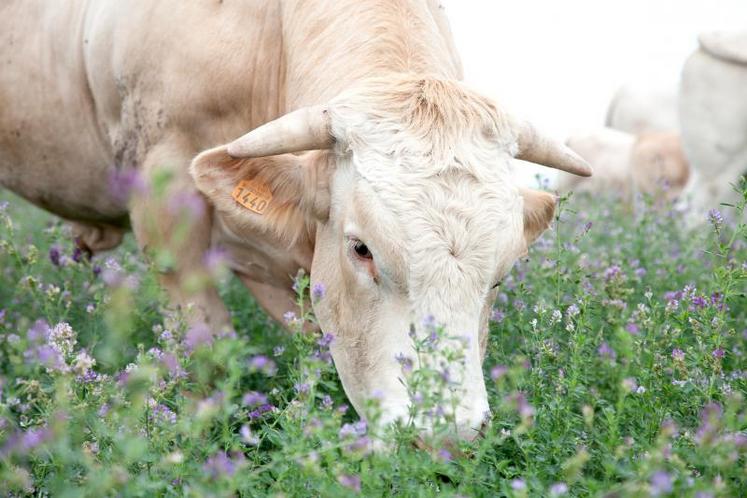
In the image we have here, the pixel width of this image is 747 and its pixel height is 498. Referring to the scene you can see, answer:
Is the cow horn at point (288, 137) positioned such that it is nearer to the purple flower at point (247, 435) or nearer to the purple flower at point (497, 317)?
the purple flower at point (497, 317)

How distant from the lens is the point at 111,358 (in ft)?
7.50

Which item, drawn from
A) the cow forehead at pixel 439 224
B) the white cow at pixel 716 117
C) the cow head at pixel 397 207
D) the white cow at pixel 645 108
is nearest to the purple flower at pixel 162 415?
the cow head at pixel 397 207

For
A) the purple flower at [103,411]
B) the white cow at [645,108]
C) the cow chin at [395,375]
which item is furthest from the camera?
the white cow at [645,108]

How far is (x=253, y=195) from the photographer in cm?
388

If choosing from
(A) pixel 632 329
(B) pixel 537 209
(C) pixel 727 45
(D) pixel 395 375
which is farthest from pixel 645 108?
(D) pixel 395 375

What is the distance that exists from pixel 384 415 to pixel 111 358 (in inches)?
41.7

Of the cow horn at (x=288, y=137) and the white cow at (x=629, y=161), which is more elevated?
the cow horn at (x=288, y=137)

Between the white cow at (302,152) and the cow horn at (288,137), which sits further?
the cow horn at (288,137)

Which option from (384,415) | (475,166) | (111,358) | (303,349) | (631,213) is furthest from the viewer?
(631,213)

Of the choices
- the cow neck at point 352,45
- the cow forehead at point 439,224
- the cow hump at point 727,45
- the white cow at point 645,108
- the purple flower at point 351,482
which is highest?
the cow neck at point 352,45

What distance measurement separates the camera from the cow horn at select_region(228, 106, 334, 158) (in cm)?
361

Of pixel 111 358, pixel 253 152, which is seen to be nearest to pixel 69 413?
pixel 111 358

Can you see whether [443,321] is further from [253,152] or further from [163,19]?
[163,19]

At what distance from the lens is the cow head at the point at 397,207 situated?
3180 millimetres
